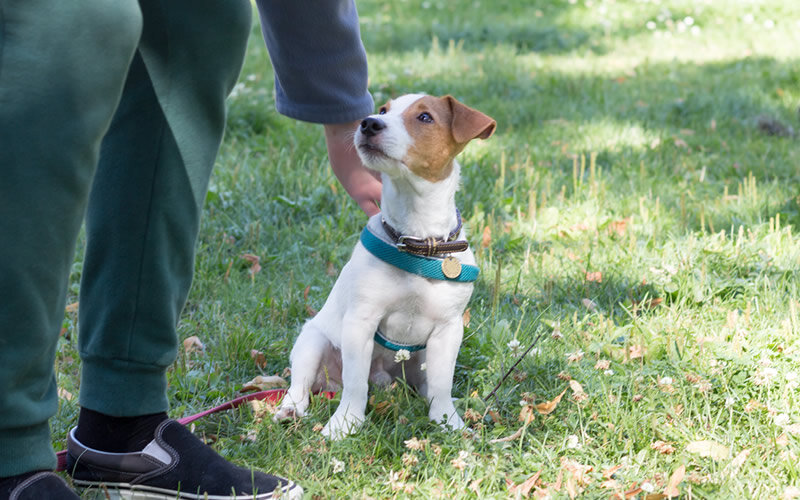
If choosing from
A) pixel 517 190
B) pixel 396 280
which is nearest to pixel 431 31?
pixel 517 190

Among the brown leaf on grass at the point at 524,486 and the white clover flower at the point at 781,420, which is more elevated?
the white clover flower at the point at 781,420

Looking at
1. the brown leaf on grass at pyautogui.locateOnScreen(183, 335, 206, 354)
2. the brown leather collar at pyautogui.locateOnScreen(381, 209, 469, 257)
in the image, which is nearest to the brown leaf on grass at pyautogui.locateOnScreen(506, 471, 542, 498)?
the brown leather collar at pyautogui.locateOnScreen(381, 209, 469, 257)

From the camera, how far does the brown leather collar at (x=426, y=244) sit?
8.00 feet

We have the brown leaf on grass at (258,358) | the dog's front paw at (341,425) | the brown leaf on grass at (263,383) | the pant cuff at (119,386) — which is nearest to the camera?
the pant cuff at (119,386)

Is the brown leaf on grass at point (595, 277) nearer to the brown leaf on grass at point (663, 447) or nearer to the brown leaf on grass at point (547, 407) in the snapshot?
the brown leaf on grass at point (547, 407)

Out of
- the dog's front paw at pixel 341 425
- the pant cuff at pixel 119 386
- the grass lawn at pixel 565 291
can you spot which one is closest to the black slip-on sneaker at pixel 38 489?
the pant cuff at pixel 119 386

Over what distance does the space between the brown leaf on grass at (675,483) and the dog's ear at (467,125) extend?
1.08 m

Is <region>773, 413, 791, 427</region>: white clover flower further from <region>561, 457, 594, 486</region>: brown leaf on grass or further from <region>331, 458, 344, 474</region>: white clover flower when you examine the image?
<region>331, 458, 344, 474</region>: white clover flower

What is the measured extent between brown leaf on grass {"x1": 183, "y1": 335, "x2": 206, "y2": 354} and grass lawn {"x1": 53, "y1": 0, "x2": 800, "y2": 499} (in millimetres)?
31

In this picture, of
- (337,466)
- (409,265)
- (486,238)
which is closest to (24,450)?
(337,466)

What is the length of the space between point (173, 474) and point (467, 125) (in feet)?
4.21

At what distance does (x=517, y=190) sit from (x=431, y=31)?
4814 mm

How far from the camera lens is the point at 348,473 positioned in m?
2.18

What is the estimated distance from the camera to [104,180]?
1909 mm
